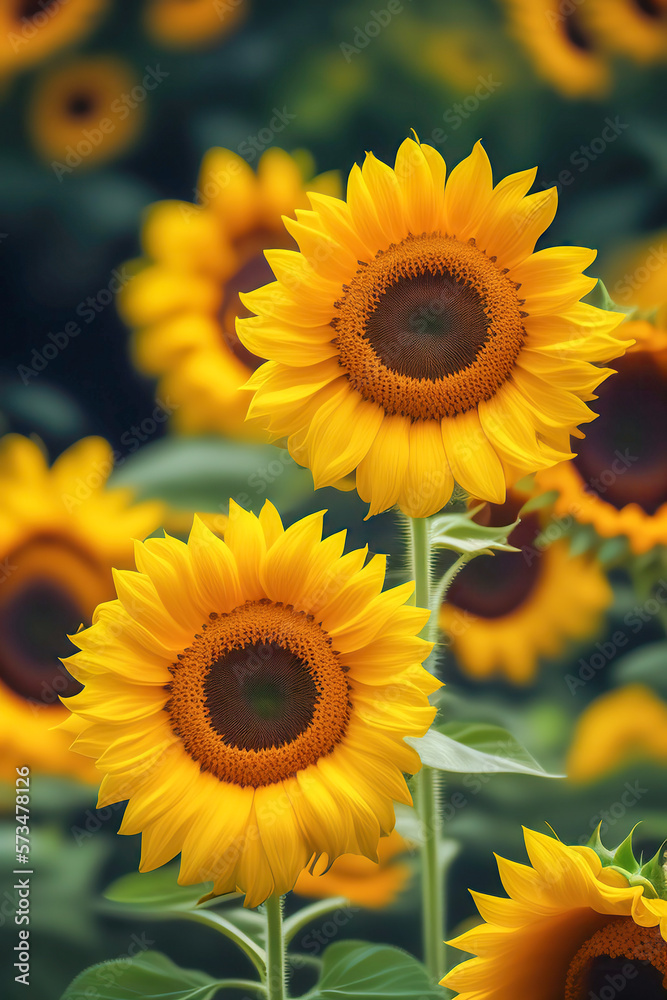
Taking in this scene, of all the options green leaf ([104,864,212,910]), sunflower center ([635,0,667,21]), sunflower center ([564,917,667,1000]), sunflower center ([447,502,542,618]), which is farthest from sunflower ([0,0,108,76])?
sunflower center ([564,917,667,1000])

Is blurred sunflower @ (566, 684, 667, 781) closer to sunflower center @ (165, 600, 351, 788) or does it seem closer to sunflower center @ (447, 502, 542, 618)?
sunflower center @ (447, 502, 542, 618)

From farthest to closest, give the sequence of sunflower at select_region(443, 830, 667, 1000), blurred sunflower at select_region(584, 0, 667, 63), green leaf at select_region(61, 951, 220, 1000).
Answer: blurred sunflower at select_region(584, 0, 667, 63)
green leaf at select_region(61, 951, 220, 1000)
sunflower at select_region(443, 830, 667, 1000)

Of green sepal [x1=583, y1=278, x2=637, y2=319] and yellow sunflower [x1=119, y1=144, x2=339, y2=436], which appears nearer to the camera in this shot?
Result: green sepal [x1=583, y1=278, x2=637, y2=319]

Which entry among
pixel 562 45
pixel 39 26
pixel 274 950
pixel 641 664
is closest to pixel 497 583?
pixel 641 664

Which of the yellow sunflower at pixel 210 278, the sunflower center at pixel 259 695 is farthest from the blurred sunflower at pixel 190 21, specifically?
the sunflower center at pixel 259 695

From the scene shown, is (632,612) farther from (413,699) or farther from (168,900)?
(168,900)

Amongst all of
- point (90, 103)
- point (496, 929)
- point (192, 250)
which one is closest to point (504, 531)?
point (496, 929)
